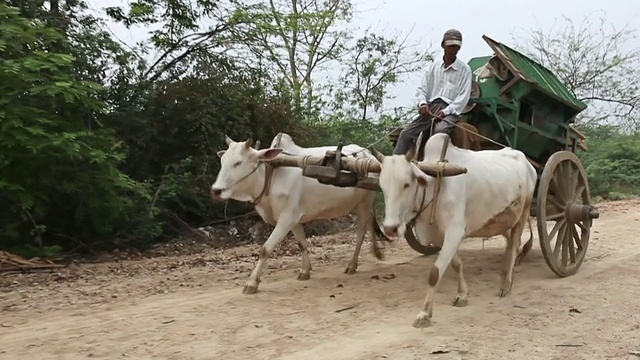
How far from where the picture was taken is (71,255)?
8.89 meters

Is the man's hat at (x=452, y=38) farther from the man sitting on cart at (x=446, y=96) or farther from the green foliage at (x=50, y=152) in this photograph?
the green foliage at (x=50, y=152)

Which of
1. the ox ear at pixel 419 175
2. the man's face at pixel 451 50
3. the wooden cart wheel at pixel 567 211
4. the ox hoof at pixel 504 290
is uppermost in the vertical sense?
the man's face at pixel 451 50

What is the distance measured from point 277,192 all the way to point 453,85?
1.99 metres

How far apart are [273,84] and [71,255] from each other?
16.6 feet

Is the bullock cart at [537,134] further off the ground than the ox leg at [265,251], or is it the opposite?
the bullock cart at [537,134]

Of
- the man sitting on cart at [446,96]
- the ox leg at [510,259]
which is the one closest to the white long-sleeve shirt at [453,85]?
the man sitting on cart at [446,96]

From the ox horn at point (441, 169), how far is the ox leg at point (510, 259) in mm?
1535

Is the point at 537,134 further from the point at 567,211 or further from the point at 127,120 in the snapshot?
the point at 127,120

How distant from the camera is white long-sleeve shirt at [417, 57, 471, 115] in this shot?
6234mm

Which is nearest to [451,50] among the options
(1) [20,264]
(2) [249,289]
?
(2) [249,289]

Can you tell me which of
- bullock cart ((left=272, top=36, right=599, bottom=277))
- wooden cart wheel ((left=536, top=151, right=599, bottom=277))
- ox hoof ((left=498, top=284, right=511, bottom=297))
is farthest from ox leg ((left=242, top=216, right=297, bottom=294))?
wooden cart wheel ((left=536, top=151, right=599, bottom=277))

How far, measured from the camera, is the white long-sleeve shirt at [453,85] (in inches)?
245

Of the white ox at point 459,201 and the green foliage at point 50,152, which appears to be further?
the green foliage at point 50,152

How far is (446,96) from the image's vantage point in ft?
20.8
